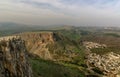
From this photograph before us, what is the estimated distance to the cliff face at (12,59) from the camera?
147 feet

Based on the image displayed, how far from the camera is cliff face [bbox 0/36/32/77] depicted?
44844mm

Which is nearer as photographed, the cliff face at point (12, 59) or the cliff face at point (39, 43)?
the cliff face at point (12, 59)

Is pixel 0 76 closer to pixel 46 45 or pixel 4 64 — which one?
pixel 4 64

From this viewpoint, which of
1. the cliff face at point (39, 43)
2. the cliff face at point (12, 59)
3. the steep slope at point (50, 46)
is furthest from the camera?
the steep slope at point (50, 46)

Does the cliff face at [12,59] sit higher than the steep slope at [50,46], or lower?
higher

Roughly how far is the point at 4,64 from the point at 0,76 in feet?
9.92

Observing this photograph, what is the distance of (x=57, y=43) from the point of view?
12619cm

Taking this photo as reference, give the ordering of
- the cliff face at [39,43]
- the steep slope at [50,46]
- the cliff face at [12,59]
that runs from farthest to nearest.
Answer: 1. the steep slope at [50,46]
2. the cliff face at [39,43]
3. the cliff face at [12,59]

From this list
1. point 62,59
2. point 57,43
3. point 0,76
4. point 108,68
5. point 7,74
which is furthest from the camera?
point 57,43

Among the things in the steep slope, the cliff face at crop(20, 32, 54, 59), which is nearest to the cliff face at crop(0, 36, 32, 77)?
the steep slope

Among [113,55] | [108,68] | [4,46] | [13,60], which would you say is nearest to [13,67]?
[13,60]

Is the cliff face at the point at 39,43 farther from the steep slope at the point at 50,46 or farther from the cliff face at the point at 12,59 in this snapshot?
the cliff face at the point at 12,59

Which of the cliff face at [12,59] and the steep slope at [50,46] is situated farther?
the steep slope at [50,46]

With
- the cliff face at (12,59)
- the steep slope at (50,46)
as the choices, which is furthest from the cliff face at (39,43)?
the cliff face at (12,59)
